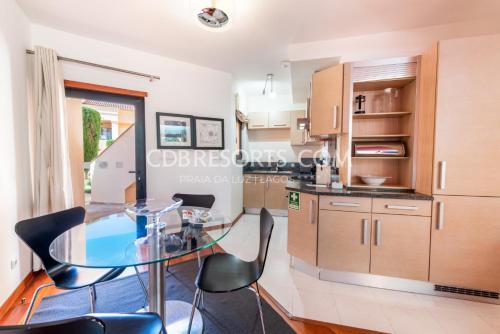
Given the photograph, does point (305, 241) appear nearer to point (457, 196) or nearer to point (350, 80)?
point (457, 196)

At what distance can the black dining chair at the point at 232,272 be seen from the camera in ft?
4.18

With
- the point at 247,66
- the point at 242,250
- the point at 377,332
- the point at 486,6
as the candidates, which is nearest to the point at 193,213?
the point at 242,250

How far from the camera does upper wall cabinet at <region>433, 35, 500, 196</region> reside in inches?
65.8

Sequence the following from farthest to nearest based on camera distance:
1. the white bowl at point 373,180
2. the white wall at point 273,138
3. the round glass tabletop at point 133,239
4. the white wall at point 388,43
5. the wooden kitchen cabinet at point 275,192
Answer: the white wall at point 273,138 → the wooden kitchen cabinet at point 275,192 → the white bowl at point 373,180 → the white wall at point 388,43 → the round glass tabletop at point 133,239

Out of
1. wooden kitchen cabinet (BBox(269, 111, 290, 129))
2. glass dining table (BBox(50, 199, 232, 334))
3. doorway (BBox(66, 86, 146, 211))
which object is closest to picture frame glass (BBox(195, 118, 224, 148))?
doorway (BBox(66, 86, 146, 211))

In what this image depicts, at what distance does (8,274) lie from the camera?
165 centimetres

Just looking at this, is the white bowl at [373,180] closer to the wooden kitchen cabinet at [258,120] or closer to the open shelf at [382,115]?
the open shelf at [382,115]

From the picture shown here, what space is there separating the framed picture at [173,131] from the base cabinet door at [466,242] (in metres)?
2.90

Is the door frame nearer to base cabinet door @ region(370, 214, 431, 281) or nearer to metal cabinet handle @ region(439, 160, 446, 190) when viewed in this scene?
base cabinet door @ region(370, 214, 431, 281)

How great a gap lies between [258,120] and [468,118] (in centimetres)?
341

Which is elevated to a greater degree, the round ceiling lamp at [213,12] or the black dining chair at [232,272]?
the round ceiling lamp at [213,12]

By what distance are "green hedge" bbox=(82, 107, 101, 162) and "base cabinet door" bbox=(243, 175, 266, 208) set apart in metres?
2.81

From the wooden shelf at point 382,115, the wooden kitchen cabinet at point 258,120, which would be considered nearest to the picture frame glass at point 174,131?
the wooden kitchen cabinet at point 258,120

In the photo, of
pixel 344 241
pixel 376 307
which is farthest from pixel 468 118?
pixel 376 307
